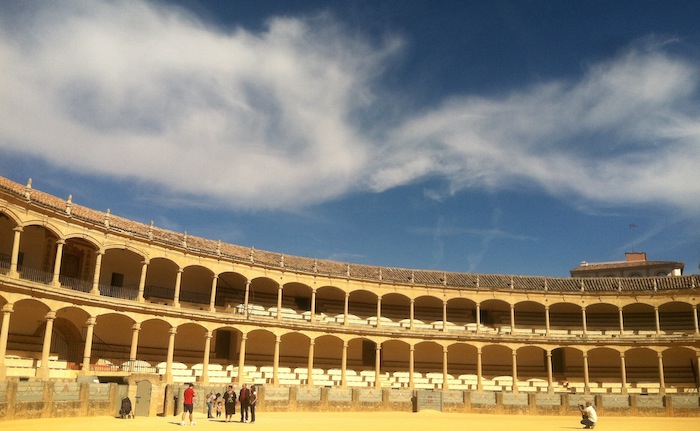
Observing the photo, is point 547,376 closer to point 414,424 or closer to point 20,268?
point 414,424

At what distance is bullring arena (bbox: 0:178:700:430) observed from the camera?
28312 mm

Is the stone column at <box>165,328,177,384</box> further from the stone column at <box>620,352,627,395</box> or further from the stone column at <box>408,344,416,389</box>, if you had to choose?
the stone column at <box>620,352,627,395</box>

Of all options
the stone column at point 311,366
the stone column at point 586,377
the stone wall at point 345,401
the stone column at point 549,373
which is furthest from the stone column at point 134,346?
the stone column at point 586,377

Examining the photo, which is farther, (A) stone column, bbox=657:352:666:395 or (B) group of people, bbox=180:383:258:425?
(A) stone column, bbox=657:352:666:395

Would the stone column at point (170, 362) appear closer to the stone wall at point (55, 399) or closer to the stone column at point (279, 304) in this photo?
the stone column at point (279, 304)

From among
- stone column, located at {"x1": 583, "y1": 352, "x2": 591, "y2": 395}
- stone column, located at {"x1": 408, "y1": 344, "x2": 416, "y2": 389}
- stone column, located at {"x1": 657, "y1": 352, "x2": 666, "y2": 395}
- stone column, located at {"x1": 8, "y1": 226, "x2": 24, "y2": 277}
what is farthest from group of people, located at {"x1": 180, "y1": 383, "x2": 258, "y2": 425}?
stone column, located at {"x1": 657, "y1": 352, "x2": 666, "y2": 395}

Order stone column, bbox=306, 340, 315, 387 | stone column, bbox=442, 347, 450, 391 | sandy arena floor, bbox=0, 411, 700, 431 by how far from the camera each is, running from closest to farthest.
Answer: sandy arena floor, bbox=0, 411, 700, 431, stone column, bbox=306, 340, 315, 387, stone column, bbox=442, 347, 450, 391

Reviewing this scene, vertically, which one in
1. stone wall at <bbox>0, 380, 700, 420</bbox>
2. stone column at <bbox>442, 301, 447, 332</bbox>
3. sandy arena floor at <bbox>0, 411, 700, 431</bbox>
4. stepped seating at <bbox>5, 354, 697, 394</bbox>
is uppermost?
stone column at <bbox>442, 301, 447, 332</bbox>

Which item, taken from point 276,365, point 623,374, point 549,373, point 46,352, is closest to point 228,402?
point 46,352

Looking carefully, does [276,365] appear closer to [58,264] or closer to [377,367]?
[377,367]

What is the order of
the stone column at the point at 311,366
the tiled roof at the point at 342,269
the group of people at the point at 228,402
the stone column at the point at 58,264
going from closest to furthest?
the group of people at the point at 228,402 < the stone column at the point at 58,264 < the tiled roof at the point at 342,269 < the stone column at the point at 311,366

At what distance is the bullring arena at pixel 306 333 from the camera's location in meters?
28.3

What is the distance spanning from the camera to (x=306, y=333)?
40.7 metres

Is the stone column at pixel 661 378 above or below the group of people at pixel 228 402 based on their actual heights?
above
